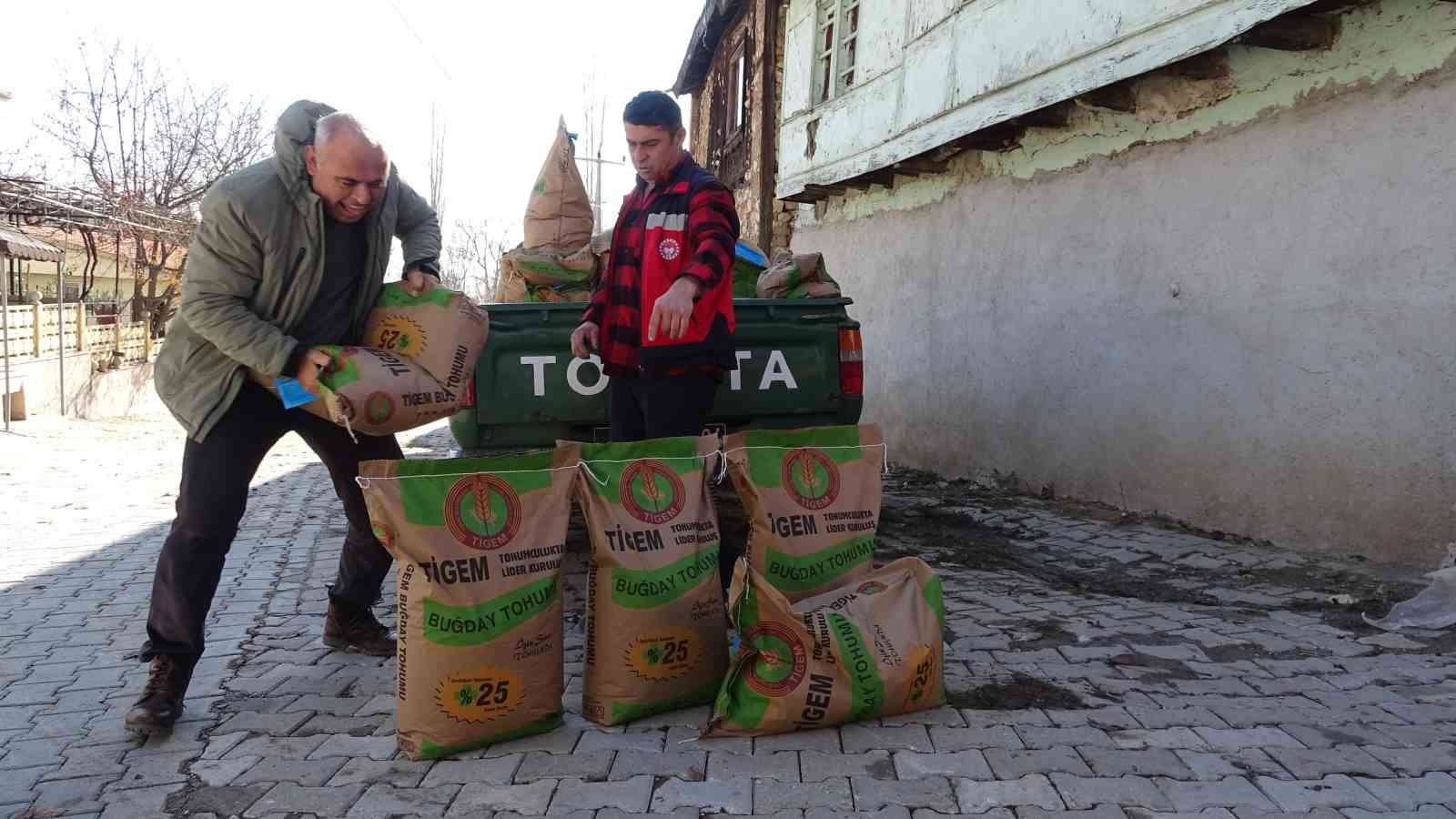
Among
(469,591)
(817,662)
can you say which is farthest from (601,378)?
(817,662)

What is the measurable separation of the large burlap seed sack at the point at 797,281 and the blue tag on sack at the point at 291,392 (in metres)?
3.22

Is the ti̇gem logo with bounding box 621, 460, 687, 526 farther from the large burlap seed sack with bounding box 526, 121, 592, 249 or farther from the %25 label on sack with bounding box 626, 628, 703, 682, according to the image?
the large burlap seed sack with bounding box 526, 121, 592, 249

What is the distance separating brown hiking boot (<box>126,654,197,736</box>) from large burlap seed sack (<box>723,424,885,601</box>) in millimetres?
1716

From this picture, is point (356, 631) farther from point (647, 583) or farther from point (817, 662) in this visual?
→ point (817, 662)

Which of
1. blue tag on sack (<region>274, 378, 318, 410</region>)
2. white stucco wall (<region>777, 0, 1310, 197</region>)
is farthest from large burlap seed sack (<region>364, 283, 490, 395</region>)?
white stucco wall (<region>777, 0, 1310, 197</region>)

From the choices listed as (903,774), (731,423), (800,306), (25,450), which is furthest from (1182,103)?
(25,450)

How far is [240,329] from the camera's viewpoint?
114 inches

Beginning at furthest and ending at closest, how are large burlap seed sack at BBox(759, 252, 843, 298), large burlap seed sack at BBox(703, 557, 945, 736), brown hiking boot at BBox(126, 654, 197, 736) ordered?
large burlap seed sack at BBox(759, 252, 843, 298) < brown hiking boot at BBox(126, 654, 197, 736) < large burlap seed sack at BBox(703, 557, 945, 736)

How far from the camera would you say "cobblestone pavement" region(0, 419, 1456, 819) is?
97.7 inches

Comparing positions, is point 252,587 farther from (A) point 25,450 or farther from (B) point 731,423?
(A) point 25,450

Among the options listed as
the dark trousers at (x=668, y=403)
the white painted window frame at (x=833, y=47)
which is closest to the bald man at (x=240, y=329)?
the dark trousers at (x=668, y=403)

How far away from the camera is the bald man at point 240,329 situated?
2.92 metres

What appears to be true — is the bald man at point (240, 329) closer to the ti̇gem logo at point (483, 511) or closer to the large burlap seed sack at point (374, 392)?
the large burlap seed sack at point (374, 392)

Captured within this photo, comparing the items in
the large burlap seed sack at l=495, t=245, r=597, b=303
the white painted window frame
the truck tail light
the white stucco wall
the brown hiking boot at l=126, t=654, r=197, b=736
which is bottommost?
the brown hiking boot at l=126, t=654, r=197, b=736
